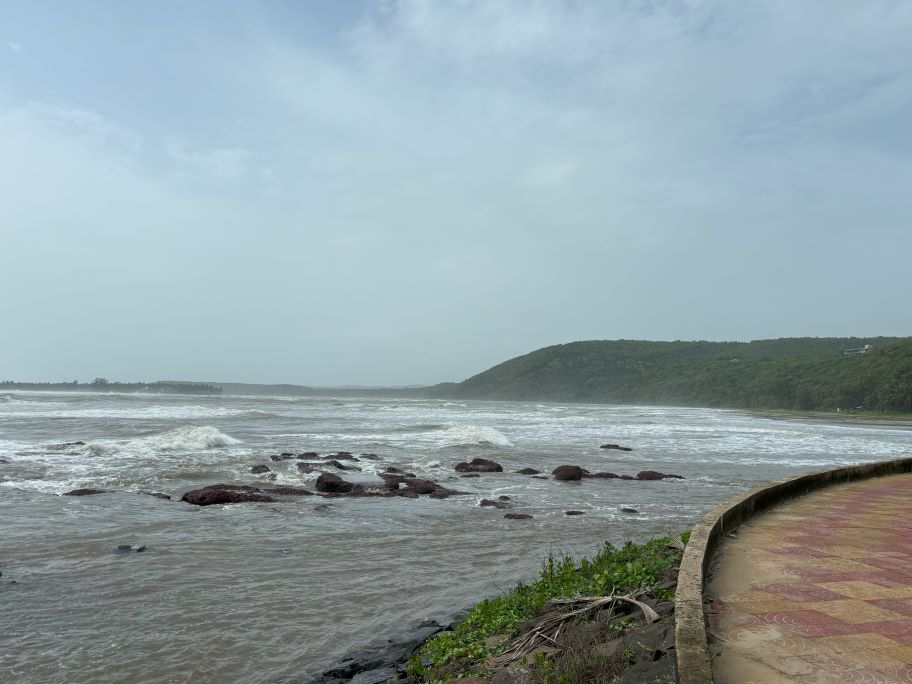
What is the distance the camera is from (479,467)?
61.7 ft

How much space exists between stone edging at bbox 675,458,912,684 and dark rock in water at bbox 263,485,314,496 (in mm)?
9510

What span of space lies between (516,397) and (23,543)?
5453 inches

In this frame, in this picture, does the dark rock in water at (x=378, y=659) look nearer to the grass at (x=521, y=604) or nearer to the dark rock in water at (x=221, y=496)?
the grass at (x=521, y=604)

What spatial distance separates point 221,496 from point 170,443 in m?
11.8

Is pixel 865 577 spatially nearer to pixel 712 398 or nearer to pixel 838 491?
pixel 838 491

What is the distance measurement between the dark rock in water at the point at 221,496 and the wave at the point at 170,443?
30.0 ft

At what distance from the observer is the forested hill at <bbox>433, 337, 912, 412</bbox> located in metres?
69.8

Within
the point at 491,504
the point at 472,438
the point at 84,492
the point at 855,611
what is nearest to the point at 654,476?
the point at 491,504

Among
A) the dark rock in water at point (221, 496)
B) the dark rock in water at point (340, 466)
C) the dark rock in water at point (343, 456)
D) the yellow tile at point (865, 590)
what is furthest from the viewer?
the dark rock in water at point (343, 456)

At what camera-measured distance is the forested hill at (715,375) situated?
69750 millimetres

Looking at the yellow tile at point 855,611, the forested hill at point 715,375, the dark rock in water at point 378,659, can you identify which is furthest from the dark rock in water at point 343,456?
the forested hill at point 715,375

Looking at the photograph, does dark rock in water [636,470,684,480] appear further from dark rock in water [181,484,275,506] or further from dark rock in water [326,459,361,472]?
dark rock in water [181,484,275,506]

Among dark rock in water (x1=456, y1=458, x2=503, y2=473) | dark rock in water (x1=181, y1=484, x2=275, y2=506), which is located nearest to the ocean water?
dark rock in water (x1=181, y1=484, x2=275, y2=506)

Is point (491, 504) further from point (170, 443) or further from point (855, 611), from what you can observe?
point (170, 443)
